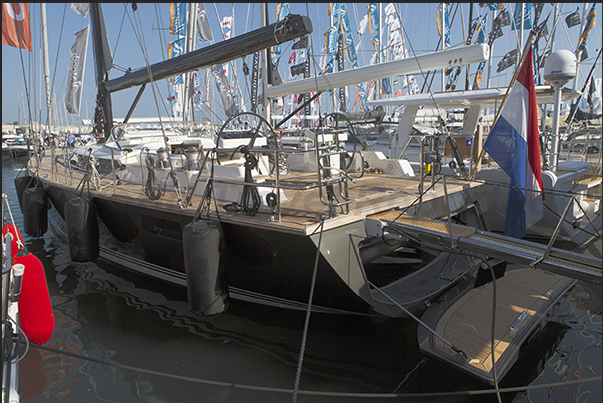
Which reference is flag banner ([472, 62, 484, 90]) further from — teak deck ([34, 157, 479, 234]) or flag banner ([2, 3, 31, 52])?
flag banner ([2, 3, 31, 52])

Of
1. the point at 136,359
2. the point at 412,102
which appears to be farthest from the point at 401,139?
the point at 136,359

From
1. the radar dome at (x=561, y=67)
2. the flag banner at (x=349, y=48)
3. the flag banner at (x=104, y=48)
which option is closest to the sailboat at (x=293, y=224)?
the flag banner at (x=104, y=48)

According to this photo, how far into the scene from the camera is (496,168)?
7.84 meters

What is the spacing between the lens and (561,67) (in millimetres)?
6766

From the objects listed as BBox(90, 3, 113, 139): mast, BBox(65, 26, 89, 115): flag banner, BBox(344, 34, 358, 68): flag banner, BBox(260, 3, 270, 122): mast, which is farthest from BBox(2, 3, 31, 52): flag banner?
BBox(344, 34, 358, 68): flag banner

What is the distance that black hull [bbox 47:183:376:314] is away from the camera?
155 inches

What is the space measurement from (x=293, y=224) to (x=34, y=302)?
7.80ft

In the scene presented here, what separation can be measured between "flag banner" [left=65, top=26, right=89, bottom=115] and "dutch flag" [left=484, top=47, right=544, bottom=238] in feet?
26.6

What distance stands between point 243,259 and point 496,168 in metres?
5.65

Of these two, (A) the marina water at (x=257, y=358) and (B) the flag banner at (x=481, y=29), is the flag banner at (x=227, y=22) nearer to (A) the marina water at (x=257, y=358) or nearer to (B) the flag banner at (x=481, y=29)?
(B) the flag banner at (x=481, y=29)

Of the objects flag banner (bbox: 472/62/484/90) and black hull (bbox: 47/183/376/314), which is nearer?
black hull (bbox: 47/183/376/314)

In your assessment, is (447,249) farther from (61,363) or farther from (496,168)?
(496,168)

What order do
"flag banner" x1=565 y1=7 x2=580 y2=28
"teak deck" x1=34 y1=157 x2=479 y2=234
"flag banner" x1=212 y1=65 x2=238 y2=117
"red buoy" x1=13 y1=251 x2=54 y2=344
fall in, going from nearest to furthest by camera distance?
1. "red buoy" x1=13 y1=251 x2=54 y2=344
2. "teak deck" x1=34 y1=157 x2=479 y2=234
3. "flag banner" x1=565 y1=7 x2=580 y2=28
4. "flag banner" x1=212 y1=65 x2=238 y2=117

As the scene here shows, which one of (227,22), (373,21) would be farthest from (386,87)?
(227,22)
